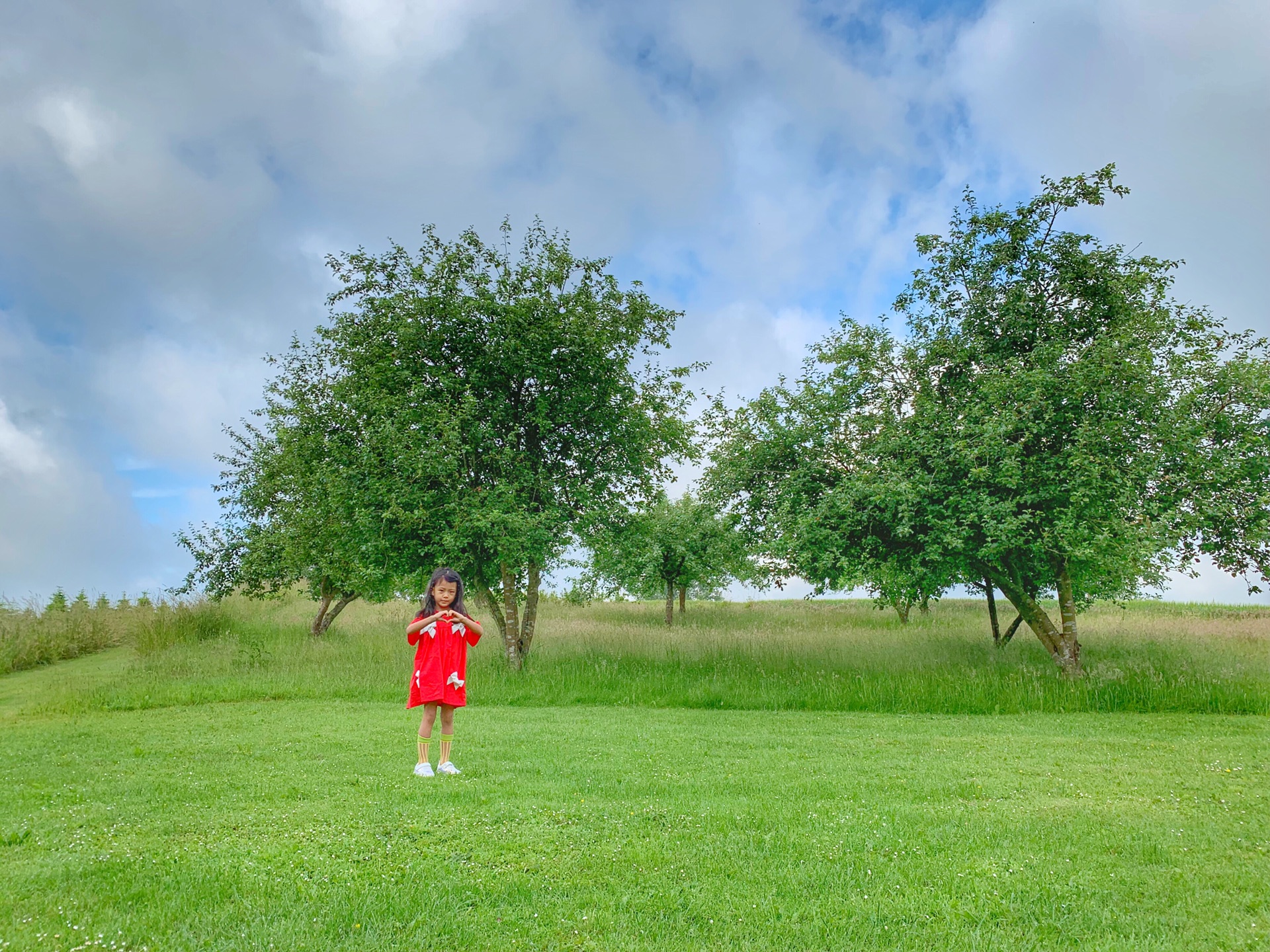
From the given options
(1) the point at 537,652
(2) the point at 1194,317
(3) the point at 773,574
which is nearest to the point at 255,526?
(1) the point at 537,652

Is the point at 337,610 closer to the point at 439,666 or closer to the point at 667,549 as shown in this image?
the point at 667,549

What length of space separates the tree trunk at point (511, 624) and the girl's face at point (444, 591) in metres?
11.2

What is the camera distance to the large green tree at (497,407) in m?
19.4

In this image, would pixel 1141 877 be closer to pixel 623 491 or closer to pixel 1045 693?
pixel 1045 693

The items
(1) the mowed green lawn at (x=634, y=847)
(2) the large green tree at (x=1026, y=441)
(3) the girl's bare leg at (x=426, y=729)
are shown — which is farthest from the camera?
(2) the large green tree at (x=1026, y=441)

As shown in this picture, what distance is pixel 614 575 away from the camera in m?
35.8

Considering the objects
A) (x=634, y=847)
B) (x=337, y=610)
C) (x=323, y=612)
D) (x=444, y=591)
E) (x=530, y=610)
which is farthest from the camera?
(x=337, y=610)

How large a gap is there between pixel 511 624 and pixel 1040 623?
1419 centimetres

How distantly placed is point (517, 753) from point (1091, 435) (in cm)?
1435

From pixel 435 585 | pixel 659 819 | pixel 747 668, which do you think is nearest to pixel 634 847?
pixel 659 819

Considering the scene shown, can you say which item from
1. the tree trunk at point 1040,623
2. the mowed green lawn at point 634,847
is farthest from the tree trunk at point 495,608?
the tree trunk at point 1040,623

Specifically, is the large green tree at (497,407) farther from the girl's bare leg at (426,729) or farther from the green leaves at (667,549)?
the girl's bare leg at (426,729)

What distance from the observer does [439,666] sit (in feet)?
30.6

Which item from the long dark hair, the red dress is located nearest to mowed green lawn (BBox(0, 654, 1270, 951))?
the red dress
